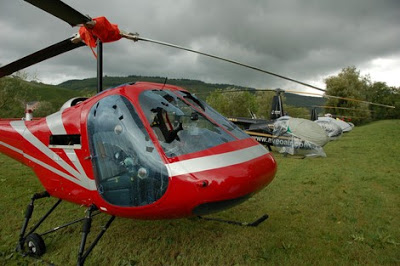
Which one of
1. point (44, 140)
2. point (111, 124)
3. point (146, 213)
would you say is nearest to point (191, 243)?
point (146, 213)

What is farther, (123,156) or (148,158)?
(123,156)

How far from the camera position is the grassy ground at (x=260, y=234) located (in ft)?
13.0

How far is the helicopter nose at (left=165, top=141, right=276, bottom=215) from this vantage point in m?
2.82

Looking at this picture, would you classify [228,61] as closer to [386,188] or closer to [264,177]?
[264,177]

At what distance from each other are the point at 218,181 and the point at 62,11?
249 centimetres

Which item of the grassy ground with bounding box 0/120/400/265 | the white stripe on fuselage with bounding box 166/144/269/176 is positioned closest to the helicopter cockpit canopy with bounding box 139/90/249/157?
the white stripe on fuselage with bounding box 166/144/269/176

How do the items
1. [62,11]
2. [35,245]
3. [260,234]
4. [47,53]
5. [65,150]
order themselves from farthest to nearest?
1. [260,234]
2. [47,53]
3. [35,245]
4. [65,150]
5. [62,11]

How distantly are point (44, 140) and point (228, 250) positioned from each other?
3268 mm

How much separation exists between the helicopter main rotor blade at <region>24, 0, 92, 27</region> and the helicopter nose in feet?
6.97

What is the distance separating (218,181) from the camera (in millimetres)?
2822

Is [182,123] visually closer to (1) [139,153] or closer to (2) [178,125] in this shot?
(2) [178,125]

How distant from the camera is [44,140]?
4215mm

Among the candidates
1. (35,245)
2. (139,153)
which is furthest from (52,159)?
(139,153)

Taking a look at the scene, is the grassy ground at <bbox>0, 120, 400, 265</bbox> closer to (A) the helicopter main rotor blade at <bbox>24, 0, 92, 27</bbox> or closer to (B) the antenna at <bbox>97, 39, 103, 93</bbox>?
(B) the antenna at <bbox>97, 39, 103, 93</bbox>
